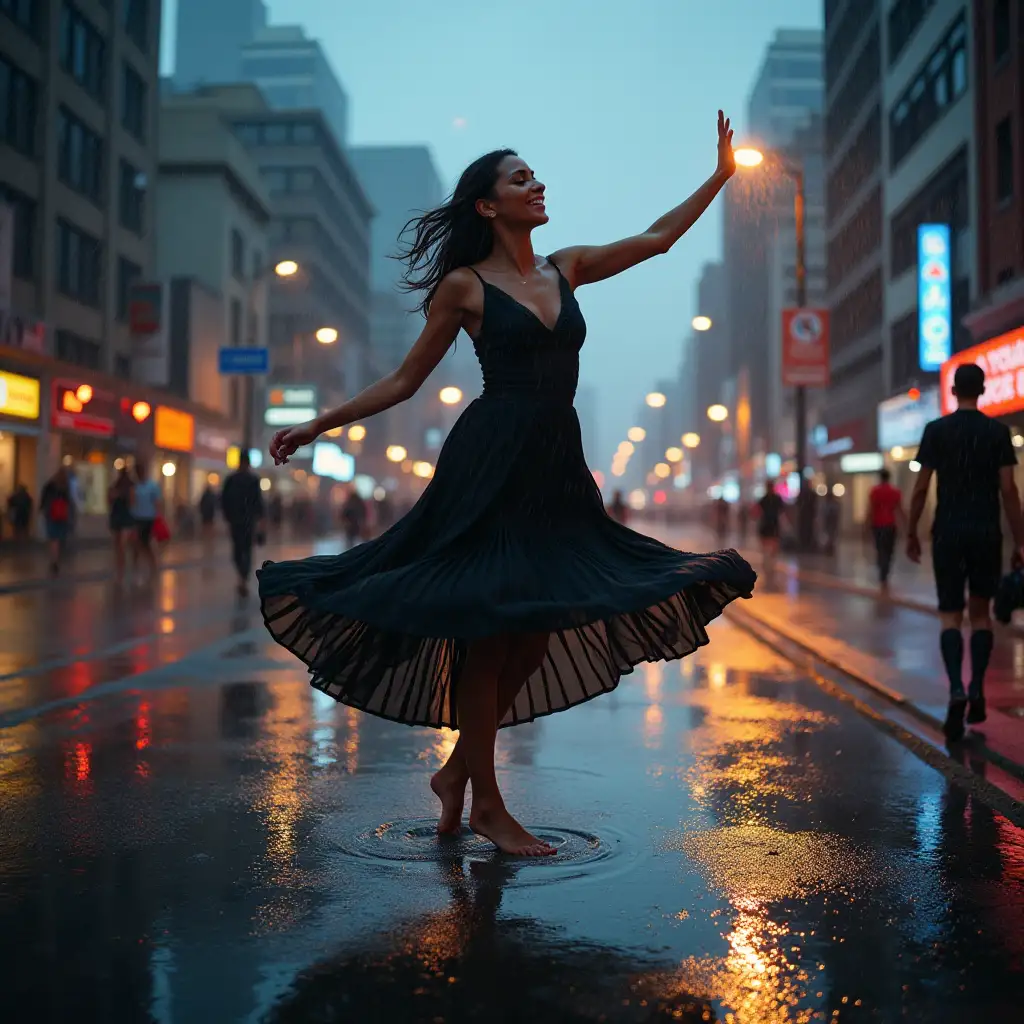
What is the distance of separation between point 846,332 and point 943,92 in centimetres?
2050

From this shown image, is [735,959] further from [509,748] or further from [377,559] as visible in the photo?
[509,748]

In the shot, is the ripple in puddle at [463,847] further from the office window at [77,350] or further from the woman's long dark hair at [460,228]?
the office window at [77,350]

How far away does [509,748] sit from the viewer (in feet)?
25.1

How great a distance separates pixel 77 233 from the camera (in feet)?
139

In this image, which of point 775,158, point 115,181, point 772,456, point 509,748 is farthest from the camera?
point 772,456

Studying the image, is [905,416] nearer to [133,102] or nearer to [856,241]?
[856,241]

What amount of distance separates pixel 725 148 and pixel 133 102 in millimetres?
45758

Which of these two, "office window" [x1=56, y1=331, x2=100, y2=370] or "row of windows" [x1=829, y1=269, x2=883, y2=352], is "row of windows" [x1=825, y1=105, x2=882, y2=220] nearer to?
"row of windows" [x1=829, y1=269, x2=883, y2=352]

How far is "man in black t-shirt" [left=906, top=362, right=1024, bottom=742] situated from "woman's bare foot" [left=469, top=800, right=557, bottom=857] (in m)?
3.40

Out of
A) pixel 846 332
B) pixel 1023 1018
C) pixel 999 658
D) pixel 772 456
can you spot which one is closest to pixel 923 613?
pixel 999 658

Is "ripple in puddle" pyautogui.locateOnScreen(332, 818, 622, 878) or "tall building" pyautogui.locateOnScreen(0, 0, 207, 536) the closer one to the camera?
"ripple in puddle" pyautogui.locateOnScreen(332, 818, 622, 878)

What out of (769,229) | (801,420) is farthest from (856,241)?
(769,229)

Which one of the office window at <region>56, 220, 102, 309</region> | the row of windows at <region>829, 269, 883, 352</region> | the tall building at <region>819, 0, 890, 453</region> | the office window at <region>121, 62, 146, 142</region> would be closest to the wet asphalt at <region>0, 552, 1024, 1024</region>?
the office window at <region>56, 220, 102, 309</region>

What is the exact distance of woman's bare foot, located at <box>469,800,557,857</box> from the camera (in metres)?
4.89
